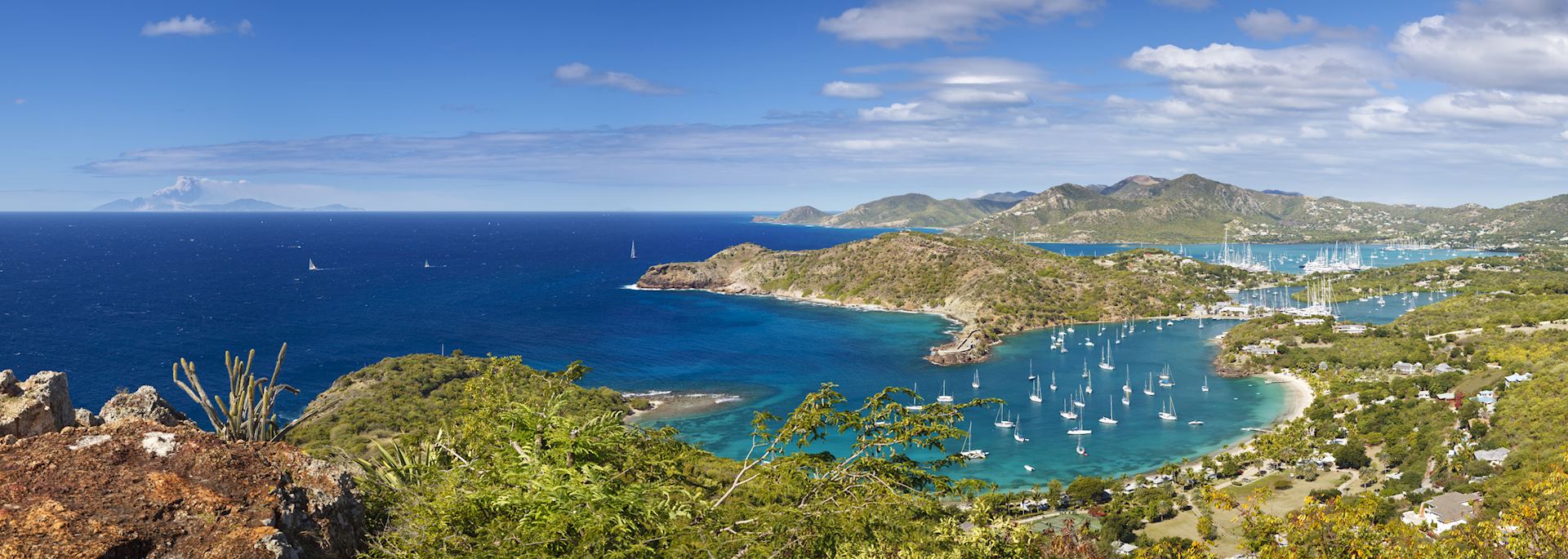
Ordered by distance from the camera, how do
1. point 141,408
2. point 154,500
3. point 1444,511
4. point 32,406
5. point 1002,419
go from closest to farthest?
point 154,500
point 32,406
point 141,408
point 1444,511
point 1002,419

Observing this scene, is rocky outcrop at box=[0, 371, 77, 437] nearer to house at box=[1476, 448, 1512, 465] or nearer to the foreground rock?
the foreground rock

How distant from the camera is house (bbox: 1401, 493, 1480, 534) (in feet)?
125

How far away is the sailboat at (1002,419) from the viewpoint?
234ft

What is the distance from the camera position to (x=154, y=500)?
9461 mm

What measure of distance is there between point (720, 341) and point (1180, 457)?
59328 mm

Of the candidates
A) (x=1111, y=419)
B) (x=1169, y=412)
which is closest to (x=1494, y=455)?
(x=1169, y=412)

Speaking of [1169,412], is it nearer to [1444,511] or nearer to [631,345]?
[1444,511]

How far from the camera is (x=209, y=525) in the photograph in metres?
9.47

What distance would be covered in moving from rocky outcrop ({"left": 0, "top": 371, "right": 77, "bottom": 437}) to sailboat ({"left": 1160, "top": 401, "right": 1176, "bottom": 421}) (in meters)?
77.9

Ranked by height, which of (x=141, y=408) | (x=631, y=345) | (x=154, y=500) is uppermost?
(x=154, y=500)

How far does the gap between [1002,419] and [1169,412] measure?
54.5ft

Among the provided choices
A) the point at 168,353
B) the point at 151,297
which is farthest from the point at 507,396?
the point at 151,297

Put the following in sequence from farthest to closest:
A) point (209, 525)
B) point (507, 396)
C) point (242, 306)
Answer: point (242, 306)
point (507, 396)
point (209, 525)

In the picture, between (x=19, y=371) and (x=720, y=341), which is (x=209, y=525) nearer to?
(x=19, y=371)
